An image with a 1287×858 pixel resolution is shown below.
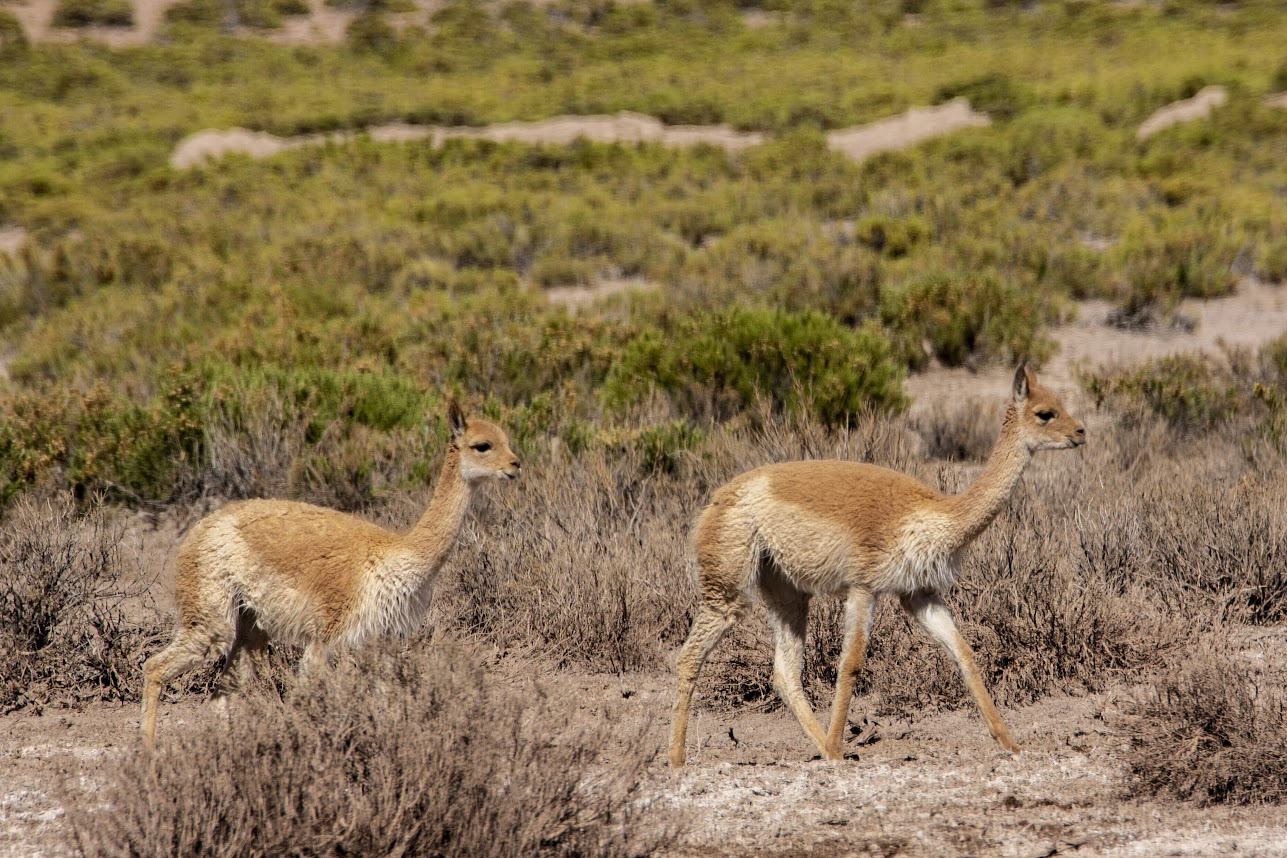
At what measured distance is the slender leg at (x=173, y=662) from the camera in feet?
18.1

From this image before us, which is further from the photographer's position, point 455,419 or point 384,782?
point 455,419

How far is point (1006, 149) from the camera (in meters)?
26.5

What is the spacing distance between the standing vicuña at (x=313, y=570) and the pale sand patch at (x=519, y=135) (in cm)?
2630

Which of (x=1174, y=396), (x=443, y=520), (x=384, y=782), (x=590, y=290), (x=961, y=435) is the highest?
(x=443, y=520)

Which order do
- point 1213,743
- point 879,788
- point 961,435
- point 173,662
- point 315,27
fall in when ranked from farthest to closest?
point 315,27 < point 961,435 < point 173,662 < point 879,788 < point 1213,743

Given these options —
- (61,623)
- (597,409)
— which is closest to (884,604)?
(61,623)

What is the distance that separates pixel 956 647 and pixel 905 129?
2764 centimetres

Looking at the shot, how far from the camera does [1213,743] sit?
5.03 m

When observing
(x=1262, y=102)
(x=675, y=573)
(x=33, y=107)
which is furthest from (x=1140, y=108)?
(x=33, y=107)

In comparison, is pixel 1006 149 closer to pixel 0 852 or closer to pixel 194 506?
pixel 194 506

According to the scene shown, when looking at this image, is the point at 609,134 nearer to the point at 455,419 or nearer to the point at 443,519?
the point at 455,419

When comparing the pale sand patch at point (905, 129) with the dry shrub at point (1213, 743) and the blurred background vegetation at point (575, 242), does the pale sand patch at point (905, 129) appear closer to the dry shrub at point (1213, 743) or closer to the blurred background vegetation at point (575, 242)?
the blurred background vegetation at point (575, 242)

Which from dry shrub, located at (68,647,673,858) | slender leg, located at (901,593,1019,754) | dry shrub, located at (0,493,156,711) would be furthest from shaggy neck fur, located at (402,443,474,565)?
dry shrub, located at (0,493,156,711)

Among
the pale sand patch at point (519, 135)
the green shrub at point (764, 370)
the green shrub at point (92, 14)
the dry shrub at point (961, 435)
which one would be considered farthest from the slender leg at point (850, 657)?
the green shrub at point (92, 14)
